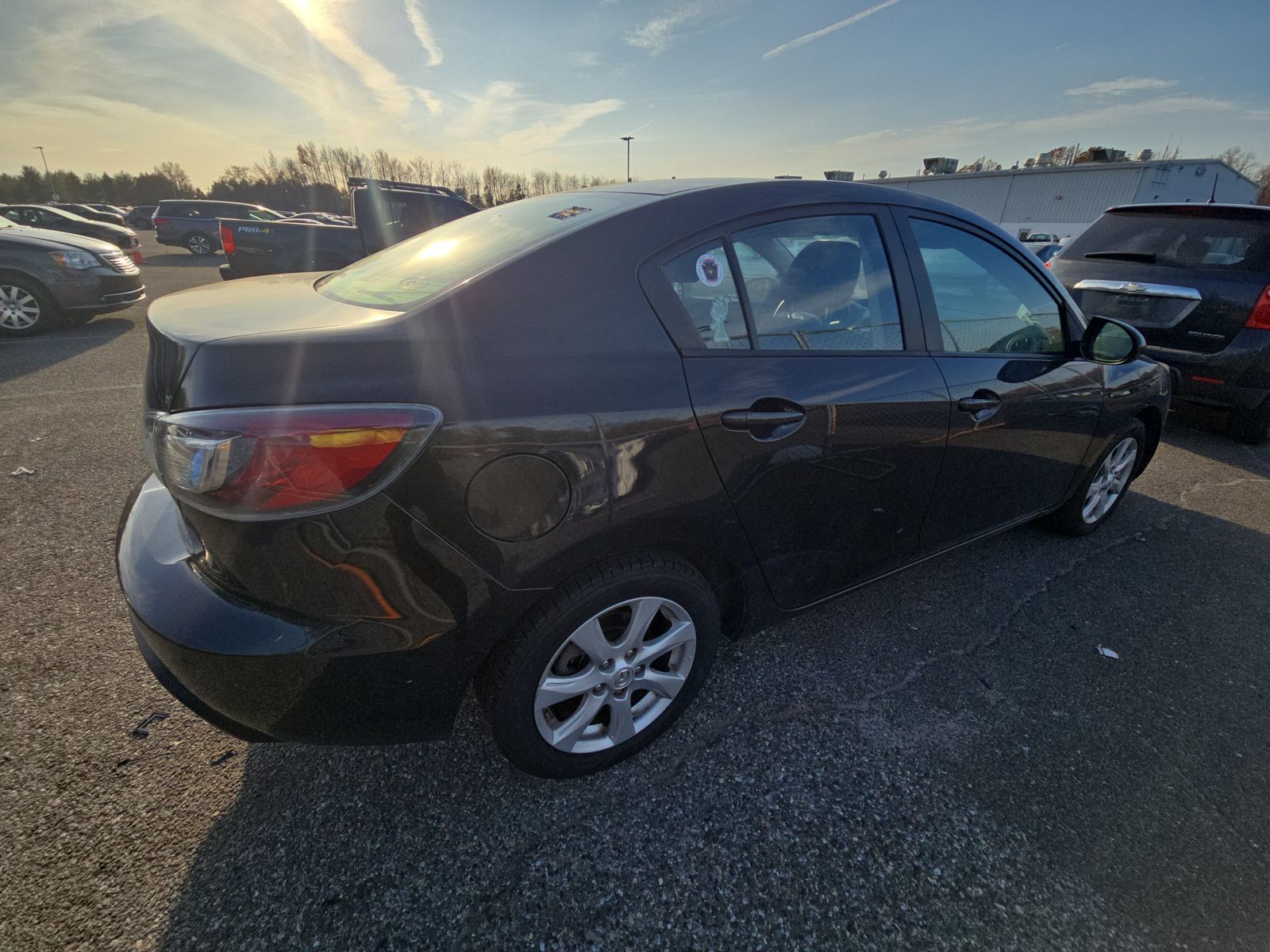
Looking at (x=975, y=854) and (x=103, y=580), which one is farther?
(x=103, y=580)

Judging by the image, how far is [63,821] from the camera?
5.41ft

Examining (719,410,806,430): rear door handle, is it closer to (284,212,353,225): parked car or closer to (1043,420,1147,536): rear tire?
(1043,420,1147,536): rear tire

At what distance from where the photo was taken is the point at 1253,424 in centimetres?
491

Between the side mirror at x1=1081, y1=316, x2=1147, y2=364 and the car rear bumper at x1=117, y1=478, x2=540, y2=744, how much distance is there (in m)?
2.78

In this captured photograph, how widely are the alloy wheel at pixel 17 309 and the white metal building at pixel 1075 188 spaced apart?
137 ft

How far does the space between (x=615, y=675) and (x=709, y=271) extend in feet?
3.98

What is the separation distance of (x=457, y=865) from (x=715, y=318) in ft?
5.42

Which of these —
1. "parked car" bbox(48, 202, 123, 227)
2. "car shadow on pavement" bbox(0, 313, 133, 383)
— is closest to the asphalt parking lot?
"car shadow on pavement" bbox(0, 313, 133, 383)

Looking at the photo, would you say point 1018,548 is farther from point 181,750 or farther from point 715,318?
point 181,750

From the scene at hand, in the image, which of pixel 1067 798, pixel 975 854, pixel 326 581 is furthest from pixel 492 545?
pixel 1067 798

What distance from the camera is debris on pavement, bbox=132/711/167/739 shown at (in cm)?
194

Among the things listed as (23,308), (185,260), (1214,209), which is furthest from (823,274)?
(185,260)

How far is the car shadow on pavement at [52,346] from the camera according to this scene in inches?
238

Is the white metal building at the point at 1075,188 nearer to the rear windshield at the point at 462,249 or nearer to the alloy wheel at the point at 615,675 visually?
the rear windshield at the point at 462,249
